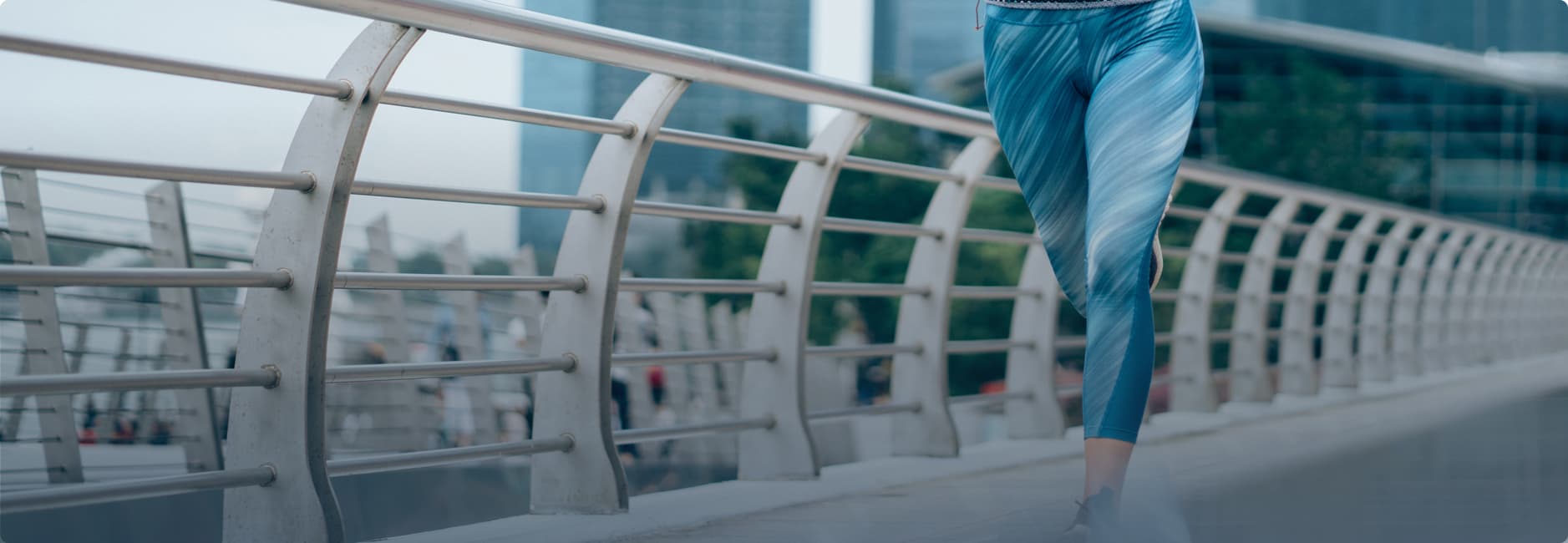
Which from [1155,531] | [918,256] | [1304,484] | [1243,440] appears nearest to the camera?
[1155,531]

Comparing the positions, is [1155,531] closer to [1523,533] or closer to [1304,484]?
[1523,533]

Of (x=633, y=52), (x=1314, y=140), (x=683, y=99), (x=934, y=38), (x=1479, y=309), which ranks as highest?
(x=934, y=38)

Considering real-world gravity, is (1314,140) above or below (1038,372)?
above

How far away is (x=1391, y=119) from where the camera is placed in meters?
65.7

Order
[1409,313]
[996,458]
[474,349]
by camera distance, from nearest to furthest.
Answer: [996,458]
[474,349]
[1409,313]

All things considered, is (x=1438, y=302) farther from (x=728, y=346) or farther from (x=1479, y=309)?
(x=728, y=346)

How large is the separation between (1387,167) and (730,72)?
62.1m

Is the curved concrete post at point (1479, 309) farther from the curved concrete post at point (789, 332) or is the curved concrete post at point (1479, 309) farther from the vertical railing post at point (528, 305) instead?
the curved concrete post at point (789, 332)

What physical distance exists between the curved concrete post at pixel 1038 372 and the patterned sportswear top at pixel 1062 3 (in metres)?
2.55

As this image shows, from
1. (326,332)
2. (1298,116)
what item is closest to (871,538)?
(326,332)

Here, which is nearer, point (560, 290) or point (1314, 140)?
point (560, 290)

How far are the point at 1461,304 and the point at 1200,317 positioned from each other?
6822mm

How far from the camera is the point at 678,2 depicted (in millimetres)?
184125

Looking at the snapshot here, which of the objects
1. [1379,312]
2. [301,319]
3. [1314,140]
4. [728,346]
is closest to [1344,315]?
[1379,312]
